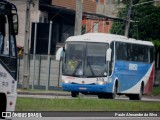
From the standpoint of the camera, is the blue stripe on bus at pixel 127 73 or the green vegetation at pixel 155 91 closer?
the blue stripe on bus at pixel 127 73

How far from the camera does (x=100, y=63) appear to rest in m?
31.8

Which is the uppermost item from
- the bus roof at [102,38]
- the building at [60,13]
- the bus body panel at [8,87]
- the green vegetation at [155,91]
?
the building at [60,13]

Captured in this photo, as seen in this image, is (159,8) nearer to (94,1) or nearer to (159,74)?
(94,1)

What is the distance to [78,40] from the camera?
104 feet

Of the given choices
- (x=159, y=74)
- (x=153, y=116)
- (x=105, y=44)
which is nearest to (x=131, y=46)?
(x=105, y=44)

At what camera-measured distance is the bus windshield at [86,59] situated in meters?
31.5

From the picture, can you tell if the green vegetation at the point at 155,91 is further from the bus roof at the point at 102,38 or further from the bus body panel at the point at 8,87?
the bus body panel at the point at 8,87

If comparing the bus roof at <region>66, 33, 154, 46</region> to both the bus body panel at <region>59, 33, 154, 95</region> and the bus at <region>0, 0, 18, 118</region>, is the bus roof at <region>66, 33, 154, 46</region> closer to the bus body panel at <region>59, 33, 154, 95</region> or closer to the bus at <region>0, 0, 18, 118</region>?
the bus body panel at <region>59, 33, 154, 95</region>

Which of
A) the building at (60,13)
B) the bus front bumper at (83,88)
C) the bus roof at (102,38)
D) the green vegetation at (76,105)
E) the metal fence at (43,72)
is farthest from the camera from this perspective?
the bus front bumper at (83,88)

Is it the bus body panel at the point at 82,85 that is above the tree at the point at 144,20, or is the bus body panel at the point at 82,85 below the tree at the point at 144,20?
below

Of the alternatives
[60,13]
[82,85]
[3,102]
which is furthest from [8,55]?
[82,85]

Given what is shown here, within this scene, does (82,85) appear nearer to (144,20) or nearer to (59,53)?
(59,53)

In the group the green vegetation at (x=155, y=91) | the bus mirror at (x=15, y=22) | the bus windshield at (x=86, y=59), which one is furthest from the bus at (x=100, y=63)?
the bus mirror at (x=15, y=22)

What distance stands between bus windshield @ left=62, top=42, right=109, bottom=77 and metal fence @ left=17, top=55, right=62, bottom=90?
29.1 inches
